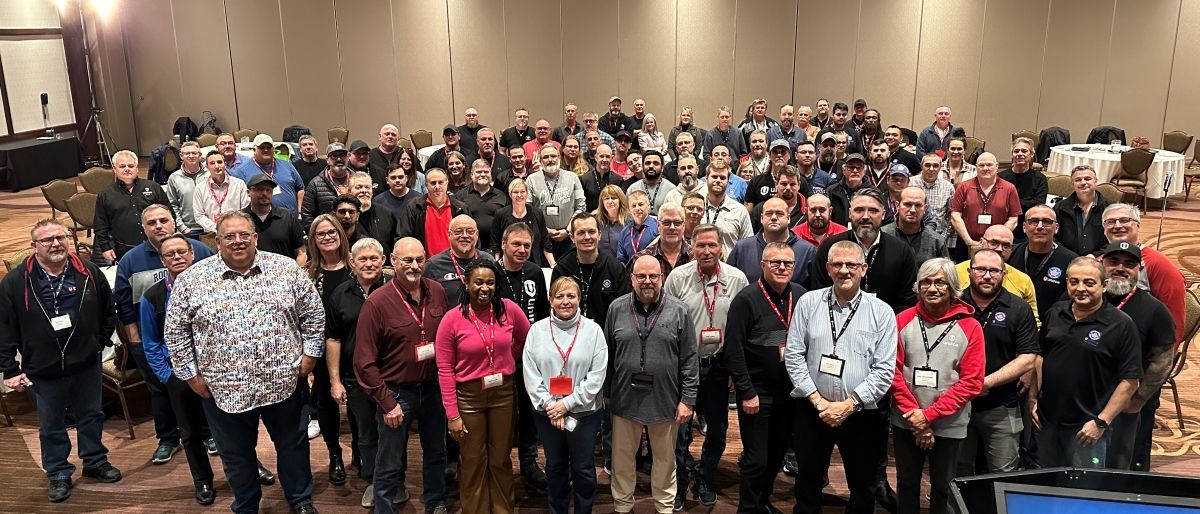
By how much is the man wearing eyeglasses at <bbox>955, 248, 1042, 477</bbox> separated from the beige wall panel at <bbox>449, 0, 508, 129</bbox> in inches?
468

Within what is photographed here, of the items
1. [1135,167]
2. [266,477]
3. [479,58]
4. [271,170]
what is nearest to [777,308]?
[266,477]

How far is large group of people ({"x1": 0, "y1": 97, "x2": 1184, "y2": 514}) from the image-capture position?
3.31 m

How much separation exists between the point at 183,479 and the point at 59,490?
589 mm

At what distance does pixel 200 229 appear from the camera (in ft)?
20.3

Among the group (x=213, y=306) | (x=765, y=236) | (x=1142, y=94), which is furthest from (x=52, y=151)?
(x=1142, y=94)

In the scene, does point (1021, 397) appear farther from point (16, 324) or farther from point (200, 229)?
point (200, 229)

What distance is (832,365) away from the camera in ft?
10.8

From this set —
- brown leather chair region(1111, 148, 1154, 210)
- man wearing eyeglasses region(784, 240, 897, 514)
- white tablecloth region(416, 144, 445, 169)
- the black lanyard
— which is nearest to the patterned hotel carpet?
man wearing eyeglasses region(784, 240, 897, 514)

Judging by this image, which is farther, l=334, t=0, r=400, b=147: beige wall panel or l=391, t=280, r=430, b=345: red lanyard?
l=334, t=0, r=400, b=147: beige wall panel

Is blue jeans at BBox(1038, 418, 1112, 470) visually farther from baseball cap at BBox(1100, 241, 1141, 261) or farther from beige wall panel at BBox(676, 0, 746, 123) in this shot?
beige wall panel at BBox(676, 0, 746, 123)

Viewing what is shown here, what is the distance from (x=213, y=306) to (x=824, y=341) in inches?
103

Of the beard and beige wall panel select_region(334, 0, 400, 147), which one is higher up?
beige wall panel select_region(334, 0, 400, 147)

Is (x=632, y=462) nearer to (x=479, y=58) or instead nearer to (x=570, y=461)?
(x=570, y=461)

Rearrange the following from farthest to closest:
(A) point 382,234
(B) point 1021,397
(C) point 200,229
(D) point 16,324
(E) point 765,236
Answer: (C) point 200,229, (A) point 382,234, (E) point 765,236, (D) point 16,324, (B) point 1021,397
